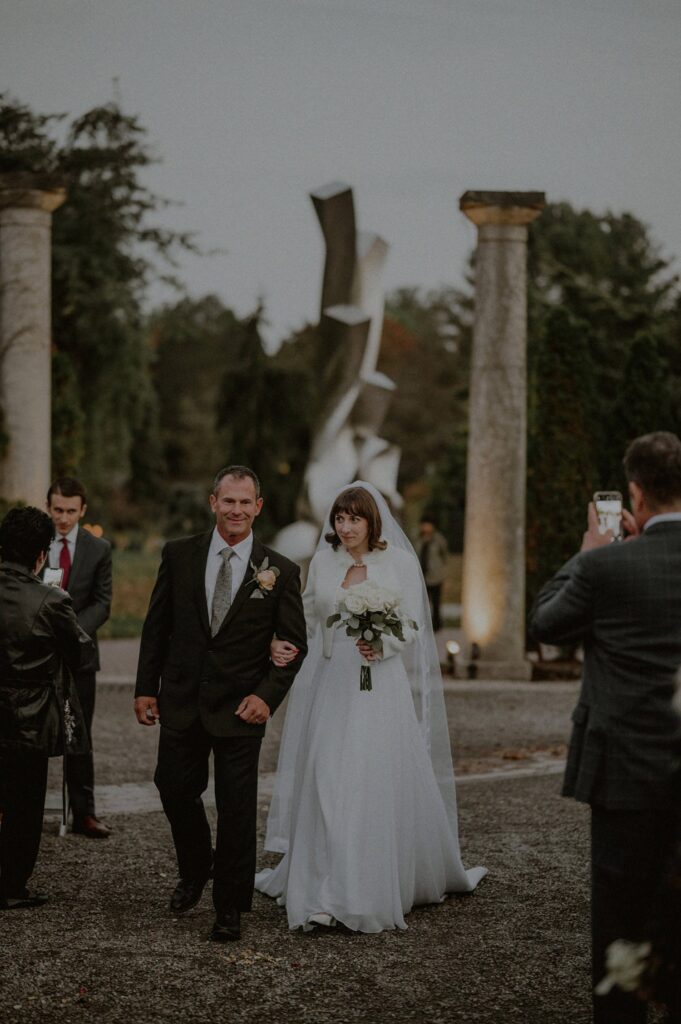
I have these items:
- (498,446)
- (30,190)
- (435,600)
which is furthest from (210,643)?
(435,600)

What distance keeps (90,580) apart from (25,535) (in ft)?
6.41

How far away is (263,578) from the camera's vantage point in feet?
19.9

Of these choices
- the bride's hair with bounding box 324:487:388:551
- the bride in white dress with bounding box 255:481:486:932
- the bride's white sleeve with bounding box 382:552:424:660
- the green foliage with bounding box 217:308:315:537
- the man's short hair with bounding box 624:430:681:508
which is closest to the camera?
the man's short hair with bounding box 624:430:681:508

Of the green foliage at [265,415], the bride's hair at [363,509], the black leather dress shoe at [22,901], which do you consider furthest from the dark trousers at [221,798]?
the green foliage at [265,415]

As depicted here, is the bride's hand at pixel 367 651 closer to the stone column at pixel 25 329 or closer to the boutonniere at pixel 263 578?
the boutonniere at pixel 263 578

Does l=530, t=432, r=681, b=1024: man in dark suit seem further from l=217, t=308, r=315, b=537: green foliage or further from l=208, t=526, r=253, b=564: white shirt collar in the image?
l=217, t=308, r=315, b=537: green foliage

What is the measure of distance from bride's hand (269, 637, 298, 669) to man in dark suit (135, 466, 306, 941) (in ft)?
0.09

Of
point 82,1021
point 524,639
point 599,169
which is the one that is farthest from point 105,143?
point 82,1021

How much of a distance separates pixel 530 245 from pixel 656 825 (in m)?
41.8

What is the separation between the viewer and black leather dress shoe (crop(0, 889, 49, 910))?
639 centimetres

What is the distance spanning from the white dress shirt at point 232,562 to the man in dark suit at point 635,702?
2.13 metres

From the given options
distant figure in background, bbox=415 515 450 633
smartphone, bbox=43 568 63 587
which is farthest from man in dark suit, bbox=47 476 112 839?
distant figure in background, bbox=415 515 450 633

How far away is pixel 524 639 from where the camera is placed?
1848 centimetres

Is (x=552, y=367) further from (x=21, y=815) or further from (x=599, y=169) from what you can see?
(x=599, y=169)
